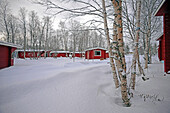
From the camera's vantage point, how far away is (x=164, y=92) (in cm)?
260

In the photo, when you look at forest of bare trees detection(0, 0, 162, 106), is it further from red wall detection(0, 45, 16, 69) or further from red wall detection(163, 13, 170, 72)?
red wall detection(0, 45, 16, 69)

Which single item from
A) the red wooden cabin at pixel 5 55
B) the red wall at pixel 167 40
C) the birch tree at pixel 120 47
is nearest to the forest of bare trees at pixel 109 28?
the birch tree at pixel 120 47

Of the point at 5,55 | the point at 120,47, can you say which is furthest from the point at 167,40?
the point at 5,55

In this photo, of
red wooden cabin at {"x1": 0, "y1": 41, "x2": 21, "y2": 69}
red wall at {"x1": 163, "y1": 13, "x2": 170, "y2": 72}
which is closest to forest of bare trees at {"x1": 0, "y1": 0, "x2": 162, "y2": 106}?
red wall at {"x1": 163, "y1": 13, "x2": 170, "y2": 72}

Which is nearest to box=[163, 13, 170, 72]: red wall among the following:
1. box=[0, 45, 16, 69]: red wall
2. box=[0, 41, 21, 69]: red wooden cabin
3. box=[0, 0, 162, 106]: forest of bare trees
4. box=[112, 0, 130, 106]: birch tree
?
box=[0, 0, 162, 106]: forest of bare trees

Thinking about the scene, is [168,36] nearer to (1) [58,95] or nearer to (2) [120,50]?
(2) [120,50]

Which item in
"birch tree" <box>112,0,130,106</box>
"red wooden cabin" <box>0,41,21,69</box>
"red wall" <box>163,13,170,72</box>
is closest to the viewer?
"birch tree" <box>112,0,130,106</box>

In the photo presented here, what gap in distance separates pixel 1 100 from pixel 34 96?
0.80 m

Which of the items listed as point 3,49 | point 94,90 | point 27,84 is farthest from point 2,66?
point 94,90

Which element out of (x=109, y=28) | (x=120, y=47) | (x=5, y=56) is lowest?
(x=5, y=56)

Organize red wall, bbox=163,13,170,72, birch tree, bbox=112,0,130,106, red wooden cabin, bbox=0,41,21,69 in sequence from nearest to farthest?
birch tree, bbox=112,0,130,106 → red wall, bbox=163,13,170,72 → red wooden cabin, bbox=0,41,21,69

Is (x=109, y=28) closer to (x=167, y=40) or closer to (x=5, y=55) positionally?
(x=167, y=40)

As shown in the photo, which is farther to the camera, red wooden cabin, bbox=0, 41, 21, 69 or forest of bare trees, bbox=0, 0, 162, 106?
red wooden cabin, bbox=0, 41, 21, 69

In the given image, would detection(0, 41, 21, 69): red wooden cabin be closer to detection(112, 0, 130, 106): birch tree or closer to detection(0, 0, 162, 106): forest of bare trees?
detection(0, 0, 162, 106): forest of bare trees
